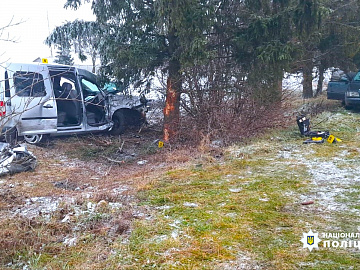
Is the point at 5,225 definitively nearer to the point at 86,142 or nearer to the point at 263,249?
the point at 263,249

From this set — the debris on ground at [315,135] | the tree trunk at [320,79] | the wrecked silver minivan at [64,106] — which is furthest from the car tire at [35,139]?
the tree trunk at [320,79]

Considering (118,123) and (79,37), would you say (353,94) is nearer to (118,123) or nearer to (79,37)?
(118,123)

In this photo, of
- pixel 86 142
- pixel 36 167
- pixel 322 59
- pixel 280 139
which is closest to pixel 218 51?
pixel 280 139

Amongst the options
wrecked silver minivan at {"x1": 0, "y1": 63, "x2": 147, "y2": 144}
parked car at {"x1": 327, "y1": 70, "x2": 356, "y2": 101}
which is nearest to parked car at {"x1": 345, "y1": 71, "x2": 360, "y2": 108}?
parked car at {"x1": 327, "y1": 70, "x2": 356, "y2": 101}

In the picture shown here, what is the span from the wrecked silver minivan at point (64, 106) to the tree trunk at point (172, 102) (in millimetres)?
1136

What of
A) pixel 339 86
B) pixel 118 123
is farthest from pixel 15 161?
pixel 339 86

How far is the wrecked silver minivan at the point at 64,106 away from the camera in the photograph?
7.70 metres

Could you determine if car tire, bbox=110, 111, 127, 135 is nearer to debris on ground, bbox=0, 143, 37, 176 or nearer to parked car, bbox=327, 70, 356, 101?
debris on ground, bbox=0, 143, 37, 176

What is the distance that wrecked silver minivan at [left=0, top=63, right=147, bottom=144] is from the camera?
770cm

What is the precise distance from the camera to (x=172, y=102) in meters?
8.62

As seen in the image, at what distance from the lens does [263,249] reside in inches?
124

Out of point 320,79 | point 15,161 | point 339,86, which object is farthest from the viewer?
point 320,79

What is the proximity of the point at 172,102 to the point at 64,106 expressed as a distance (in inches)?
114

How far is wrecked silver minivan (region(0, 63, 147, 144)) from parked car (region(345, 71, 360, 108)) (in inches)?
308
